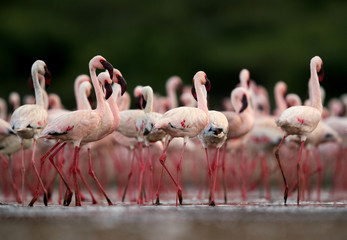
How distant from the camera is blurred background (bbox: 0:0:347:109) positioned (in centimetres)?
2452

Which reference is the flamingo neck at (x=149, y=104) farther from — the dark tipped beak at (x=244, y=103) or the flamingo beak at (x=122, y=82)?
the dark tipped beak at (x=244, y=103)

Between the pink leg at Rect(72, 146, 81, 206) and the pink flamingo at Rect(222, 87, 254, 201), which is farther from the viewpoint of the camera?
the pink flamingo at Rect(222, 87, 254, 201)

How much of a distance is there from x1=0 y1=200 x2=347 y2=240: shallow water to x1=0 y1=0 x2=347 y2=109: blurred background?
51.4 feet

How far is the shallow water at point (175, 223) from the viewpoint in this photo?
6727 mm

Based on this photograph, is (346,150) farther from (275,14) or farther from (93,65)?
(275,14)

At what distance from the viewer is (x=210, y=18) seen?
90.3ft

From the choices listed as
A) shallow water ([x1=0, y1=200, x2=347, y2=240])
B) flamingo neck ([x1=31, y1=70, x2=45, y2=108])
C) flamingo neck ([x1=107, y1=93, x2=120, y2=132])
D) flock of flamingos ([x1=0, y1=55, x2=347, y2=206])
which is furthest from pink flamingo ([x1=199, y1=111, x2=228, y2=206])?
flamingo neck ([x1=31, y1=70, x2=45, y2=108])

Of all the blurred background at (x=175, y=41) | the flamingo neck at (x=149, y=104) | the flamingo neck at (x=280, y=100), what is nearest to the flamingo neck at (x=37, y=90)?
the flamingo neck at (x=149, y=104)

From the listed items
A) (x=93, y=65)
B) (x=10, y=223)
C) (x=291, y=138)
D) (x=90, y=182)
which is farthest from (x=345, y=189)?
(x=10, y=223)

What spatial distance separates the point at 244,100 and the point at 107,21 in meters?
15.8

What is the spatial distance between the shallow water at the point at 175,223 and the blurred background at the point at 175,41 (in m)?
15.7

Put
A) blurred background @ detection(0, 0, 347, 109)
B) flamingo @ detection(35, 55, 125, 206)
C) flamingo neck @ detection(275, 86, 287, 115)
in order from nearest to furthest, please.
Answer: flamingo @ detection(35, 55, 125, 206) → flamingo neck @ detection(275, 86, 287, 115) → blurred background @ detection(0, 0, 347, 109)

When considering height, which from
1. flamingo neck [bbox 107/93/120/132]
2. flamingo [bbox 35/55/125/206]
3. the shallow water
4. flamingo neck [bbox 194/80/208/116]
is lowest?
the shallow water

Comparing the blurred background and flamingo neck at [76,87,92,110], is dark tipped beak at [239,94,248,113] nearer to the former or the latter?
flamingo neck at [76,87,92,110]
